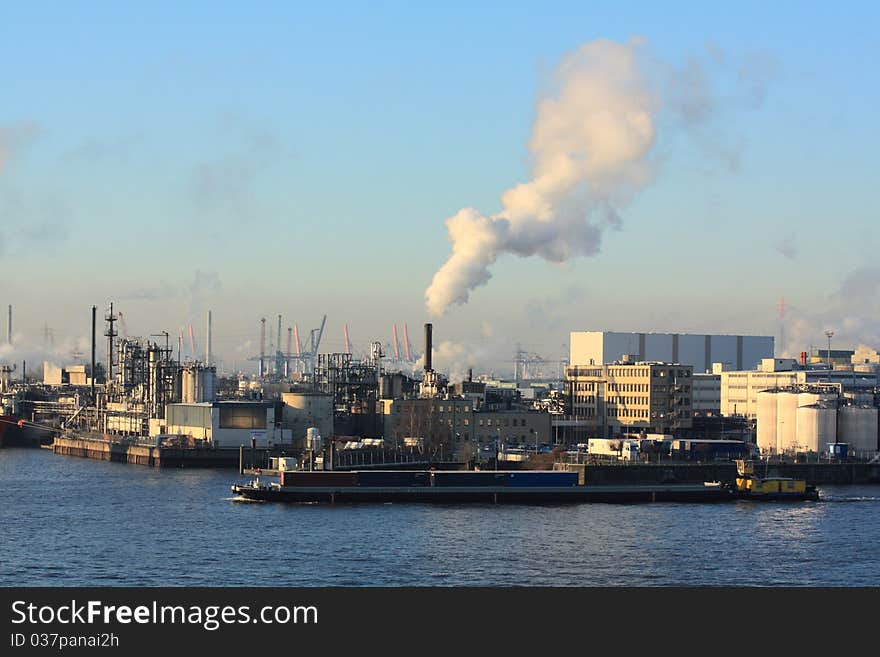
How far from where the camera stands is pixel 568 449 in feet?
235

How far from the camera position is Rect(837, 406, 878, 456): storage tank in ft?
220

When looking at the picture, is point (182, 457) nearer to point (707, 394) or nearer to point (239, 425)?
point (239, 425)

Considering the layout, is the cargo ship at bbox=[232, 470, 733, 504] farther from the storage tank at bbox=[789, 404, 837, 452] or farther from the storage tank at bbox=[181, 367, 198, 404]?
the storage tank at bbox=[181, 367, 198, 404]

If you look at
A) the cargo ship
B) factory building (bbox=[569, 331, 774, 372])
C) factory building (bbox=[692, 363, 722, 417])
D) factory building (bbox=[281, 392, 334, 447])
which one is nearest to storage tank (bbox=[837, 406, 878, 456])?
the cargo ship

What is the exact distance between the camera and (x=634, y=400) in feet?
266

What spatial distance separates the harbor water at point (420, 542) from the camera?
32463mm

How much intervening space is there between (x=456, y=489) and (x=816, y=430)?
848 inches

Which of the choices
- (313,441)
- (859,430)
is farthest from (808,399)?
(313,441)

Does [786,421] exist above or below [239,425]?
above

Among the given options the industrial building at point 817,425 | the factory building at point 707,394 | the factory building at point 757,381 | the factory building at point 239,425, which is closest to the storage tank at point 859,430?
the industrial building at point 817,425

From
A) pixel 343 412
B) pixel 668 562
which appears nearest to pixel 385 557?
pixel 668 562

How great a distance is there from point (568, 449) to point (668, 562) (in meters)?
36.9
